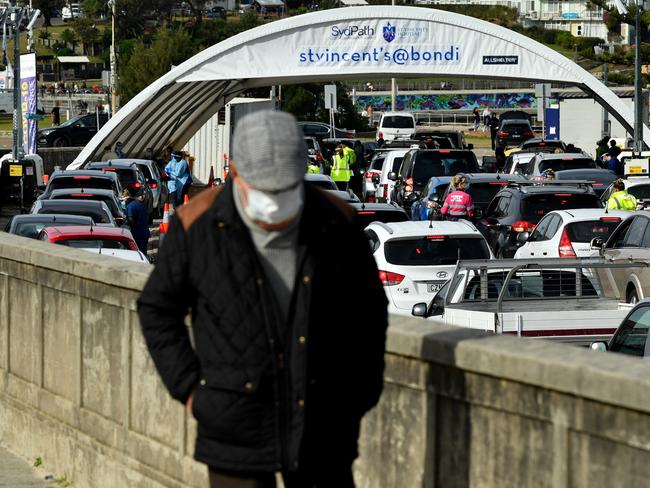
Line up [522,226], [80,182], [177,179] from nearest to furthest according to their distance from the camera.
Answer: [522,226] < [80,182] < [177,179]

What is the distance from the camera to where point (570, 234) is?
20.6 metres

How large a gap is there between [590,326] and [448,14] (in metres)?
27.2

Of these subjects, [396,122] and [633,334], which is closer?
[633,334]

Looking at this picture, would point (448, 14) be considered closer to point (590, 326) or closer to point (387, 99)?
point (590, 326)

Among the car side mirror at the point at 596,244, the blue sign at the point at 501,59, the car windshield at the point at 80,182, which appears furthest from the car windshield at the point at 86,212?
the blue sign at the point at 501,59

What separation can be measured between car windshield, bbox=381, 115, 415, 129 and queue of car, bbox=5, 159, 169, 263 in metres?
30.5

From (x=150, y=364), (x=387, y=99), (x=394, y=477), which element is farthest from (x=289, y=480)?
(x=387, y=99)

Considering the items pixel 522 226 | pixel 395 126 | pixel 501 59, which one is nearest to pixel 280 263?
pixel 522 226

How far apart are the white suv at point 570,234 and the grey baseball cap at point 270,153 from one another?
52.1 feet

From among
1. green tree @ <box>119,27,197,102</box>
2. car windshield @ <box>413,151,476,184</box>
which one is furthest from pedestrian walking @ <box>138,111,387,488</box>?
green tree @ <box>119,27,197,102</box>

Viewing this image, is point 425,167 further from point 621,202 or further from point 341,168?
point 621,202

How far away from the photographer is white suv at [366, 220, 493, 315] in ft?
54.6

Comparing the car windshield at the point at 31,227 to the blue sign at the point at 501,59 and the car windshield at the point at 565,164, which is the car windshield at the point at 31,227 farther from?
the blue sign at the point at 501,59

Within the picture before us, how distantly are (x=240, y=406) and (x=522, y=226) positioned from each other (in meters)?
18.4
